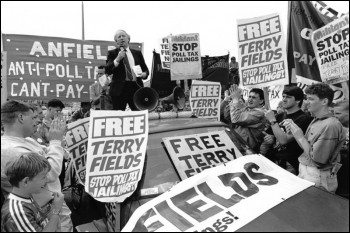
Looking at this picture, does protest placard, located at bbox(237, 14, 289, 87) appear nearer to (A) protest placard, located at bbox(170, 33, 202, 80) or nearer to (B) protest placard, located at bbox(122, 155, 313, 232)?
(B) protest placard, located at bbox(122, 155, 313, 232)

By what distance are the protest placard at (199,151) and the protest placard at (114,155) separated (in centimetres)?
34

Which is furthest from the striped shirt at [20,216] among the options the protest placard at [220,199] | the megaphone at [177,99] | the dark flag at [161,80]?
the dark flag at [161,80]

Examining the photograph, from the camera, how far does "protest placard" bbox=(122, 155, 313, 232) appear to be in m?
2.45

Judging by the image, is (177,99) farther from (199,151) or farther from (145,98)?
(199,151)

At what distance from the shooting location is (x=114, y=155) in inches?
118

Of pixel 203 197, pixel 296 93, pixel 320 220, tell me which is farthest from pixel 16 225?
pixel 296 93

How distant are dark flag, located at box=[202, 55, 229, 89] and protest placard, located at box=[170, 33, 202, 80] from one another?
2493 millimetres

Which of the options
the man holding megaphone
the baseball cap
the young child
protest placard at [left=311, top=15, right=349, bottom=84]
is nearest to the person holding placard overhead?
the baseball cap

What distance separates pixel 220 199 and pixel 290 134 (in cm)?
165

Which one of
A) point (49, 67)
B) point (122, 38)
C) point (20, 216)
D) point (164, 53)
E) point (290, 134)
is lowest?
point (20, 216)

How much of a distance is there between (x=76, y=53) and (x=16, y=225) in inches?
178

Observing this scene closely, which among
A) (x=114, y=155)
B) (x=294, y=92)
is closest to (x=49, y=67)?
(x=114, y=155)

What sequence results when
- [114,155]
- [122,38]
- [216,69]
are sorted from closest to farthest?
[114,155], [122,38], [216,69]

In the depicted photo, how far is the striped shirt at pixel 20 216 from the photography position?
233 cm
